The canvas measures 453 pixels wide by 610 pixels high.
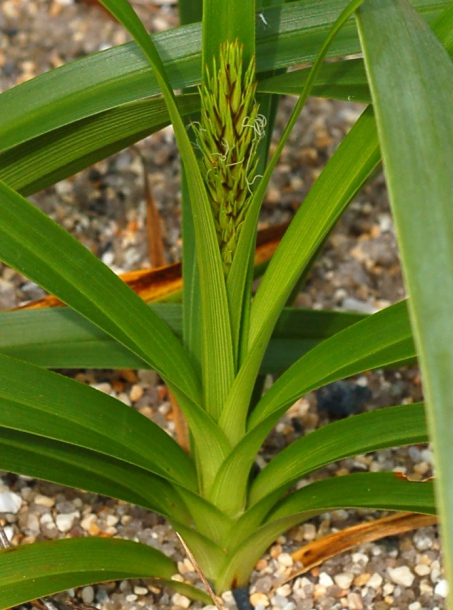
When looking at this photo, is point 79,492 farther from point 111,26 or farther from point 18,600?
point 111,26

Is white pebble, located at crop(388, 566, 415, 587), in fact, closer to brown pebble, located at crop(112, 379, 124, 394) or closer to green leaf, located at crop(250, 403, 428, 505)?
green leaf, located at crop(250, 403, 428, 505)

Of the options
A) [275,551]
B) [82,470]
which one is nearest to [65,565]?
[82,470]

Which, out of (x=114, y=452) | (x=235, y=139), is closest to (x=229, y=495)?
(x=114, y=452)

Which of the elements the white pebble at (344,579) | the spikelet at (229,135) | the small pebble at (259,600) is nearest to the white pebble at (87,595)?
the small pebble at (259,600)

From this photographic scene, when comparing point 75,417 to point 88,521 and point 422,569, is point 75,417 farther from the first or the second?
point 422,569

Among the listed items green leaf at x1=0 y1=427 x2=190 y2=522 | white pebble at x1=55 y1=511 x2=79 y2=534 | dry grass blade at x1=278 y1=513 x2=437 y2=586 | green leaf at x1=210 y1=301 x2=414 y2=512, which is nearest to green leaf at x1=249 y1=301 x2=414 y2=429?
green leaf at x1=210 y1=301 x2=414 y2=512

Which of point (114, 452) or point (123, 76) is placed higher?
point (123, 76)
